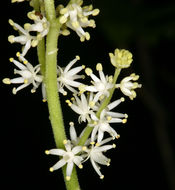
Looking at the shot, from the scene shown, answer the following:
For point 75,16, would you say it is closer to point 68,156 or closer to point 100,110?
point 100,110

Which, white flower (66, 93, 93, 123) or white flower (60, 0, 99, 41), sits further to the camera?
white flower (66, 93, 93, 123)

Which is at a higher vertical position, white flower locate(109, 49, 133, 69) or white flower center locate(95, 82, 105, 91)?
white flower locate(109, 49, 133, 69)

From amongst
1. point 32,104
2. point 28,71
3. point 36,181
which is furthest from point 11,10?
point 28,71

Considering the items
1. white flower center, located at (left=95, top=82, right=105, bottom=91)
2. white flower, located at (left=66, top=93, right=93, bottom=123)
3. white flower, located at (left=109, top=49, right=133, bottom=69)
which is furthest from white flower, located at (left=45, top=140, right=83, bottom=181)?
white flower, located at (left=109, top=49, right=133, bottom=69)

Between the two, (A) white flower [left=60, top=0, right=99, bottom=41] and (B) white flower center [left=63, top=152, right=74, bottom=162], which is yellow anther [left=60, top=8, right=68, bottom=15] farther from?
(B) white flower center [left=63, top=152, right=74, bottom=162]

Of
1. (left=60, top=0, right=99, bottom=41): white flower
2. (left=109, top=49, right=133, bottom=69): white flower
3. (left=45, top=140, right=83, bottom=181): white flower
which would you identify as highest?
(left=60, top=0, right=99, bottom=41): white flower

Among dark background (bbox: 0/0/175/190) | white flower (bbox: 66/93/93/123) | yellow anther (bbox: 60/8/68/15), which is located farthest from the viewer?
dark background (bbox: 0/0/175/190)

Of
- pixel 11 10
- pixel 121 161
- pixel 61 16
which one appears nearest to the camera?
pixel 61 16

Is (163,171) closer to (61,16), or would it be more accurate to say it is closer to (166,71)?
(166,71)

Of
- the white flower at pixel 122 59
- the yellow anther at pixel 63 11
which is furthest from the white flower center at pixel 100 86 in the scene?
the yellow anther at pixel 63 11
